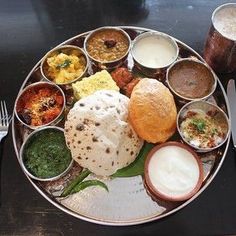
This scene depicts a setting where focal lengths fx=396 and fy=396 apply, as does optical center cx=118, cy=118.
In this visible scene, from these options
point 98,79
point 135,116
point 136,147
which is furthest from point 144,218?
point 98,79

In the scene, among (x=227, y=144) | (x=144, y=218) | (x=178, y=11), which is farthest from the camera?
(x=178, y=11)

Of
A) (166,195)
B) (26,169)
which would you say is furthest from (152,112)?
(26,169)

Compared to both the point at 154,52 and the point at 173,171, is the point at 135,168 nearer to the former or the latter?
the point at 173,171

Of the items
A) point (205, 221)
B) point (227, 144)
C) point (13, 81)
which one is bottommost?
point (205, 221)

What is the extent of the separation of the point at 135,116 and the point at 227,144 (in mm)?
394

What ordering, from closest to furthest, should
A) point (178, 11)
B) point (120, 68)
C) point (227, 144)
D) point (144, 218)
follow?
point (144, 218)
point (227, 144)
point (120, 68)
point (178, 11)

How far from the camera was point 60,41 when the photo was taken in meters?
1.94

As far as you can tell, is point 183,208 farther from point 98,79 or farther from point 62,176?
point 98,79

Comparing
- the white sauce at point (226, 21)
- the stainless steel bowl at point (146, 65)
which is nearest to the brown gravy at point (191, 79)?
the stainless steel bowl at point (146, 65)

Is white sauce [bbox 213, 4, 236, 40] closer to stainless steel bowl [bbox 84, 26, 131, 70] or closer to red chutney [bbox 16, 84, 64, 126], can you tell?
stainless steel bowl [bbox 84, 26, 131, 70]

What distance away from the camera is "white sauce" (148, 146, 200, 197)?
4.80ft

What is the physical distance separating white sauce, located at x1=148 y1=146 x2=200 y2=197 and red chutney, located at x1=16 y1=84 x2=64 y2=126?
1.50ft

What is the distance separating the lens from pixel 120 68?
1747 mm

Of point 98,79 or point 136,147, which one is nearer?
point 136,147
